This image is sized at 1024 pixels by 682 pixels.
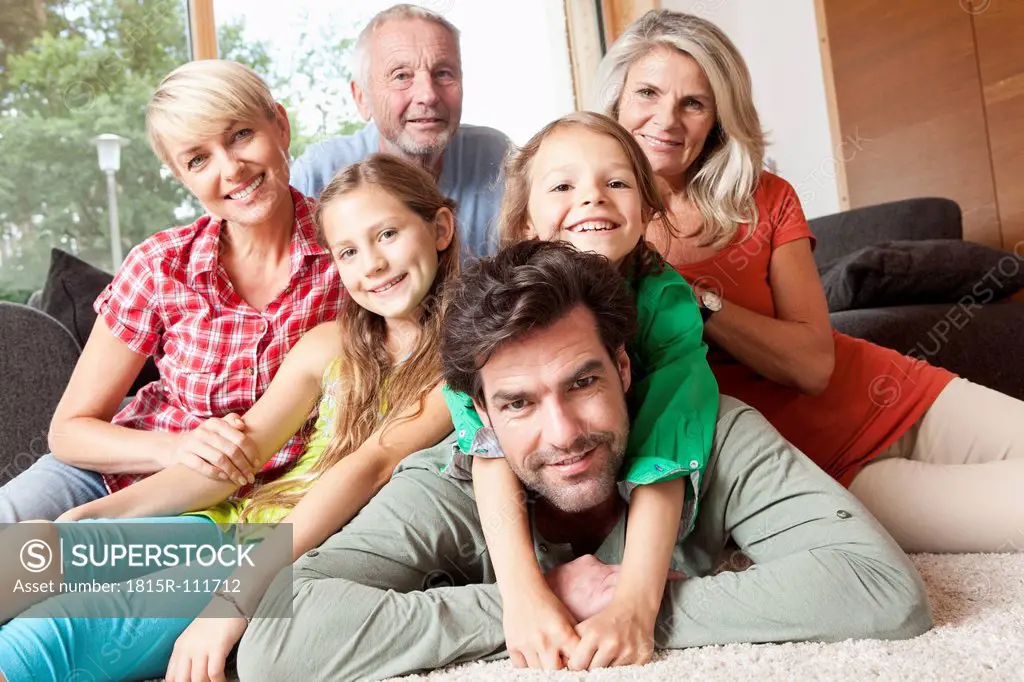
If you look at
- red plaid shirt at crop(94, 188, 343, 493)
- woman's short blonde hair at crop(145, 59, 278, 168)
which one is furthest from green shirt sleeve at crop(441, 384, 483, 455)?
woman's short blonde hair at crop(145, 59, 278, 168)

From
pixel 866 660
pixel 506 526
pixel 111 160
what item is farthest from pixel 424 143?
pixel 111 160

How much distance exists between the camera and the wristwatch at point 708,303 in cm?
155

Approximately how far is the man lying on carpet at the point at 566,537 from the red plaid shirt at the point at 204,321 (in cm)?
43

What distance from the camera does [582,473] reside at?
1202 millimetres

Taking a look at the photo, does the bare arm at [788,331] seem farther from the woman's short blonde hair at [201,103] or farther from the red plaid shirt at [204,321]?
the woman's short blonde hair at [201,103]

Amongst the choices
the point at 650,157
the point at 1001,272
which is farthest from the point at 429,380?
the point at 1001,272

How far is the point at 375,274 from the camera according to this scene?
155 cm

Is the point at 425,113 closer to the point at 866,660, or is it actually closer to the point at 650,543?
the point at 650,543

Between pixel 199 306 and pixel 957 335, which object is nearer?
pixel 199 306

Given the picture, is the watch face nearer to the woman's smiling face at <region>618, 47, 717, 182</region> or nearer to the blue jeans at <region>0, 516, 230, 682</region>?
the woman's smiling face at <region>618, 47, 717, 182</region>

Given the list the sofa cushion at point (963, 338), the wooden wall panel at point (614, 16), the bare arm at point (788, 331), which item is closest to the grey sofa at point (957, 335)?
the sofa cushion at point (963, 338)

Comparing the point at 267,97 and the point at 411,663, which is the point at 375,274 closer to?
the point at 267,97

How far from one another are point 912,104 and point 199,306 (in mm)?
2831

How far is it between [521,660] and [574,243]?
1.96ft
